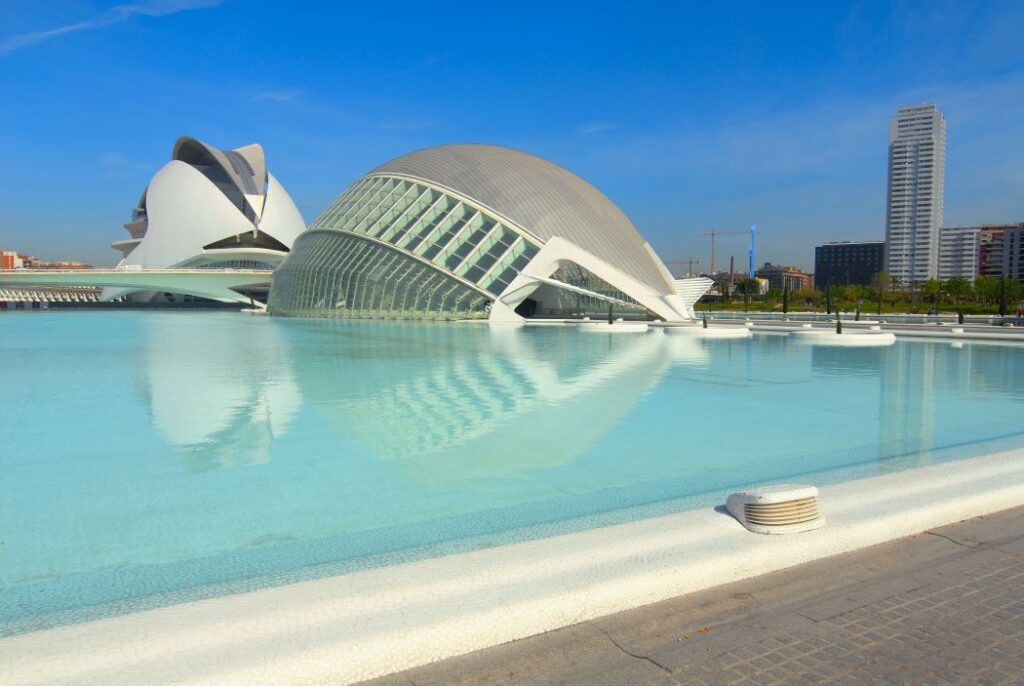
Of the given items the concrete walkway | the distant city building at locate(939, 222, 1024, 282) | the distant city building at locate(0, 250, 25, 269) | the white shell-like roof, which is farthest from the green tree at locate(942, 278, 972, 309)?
the distant city building at locate(0, 250, 25, 269)

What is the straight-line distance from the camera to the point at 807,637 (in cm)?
304

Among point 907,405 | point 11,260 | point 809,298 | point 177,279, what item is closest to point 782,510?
point 907,405

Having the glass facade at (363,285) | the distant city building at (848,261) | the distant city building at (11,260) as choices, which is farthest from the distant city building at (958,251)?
the distant city building at (11,260)

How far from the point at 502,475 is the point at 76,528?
305cm

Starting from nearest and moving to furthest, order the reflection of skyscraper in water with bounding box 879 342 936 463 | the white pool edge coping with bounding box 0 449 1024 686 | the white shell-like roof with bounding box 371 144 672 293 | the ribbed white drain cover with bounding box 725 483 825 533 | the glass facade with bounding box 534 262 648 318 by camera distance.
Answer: the white pool edge coping with bounding box 0 449 1024 686, the ribbed white drain cover with bounding box 725 483 825 533, the reflection of skyscraper in water with bounding box 879 342 936 463, the glass facade with bounding box 534 262 648 318, the white shell-like roof with bounding box 371 144 672 293

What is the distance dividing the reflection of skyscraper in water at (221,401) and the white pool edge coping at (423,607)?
3.64 m

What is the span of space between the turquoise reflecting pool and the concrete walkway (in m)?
1.38

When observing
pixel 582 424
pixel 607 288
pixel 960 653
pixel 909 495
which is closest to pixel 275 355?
pixel 582 424

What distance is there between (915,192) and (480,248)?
417 ft

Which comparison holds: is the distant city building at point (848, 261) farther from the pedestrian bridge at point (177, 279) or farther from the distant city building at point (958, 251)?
the pedestrian bridge at point (177, 279)

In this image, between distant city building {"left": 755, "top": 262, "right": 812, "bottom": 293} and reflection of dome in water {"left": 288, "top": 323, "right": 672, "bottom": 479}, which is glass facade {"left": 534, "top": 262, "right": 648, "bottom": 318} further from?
distant city building {"left": 755, "top": 262, "right": 812, "bottom": 293}

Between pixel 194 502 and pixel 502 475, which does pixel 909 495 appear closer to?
pixel 502 475

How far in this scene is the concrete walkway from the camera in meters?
2.77

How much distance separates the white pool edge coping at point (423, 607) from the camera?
8.87 ft
